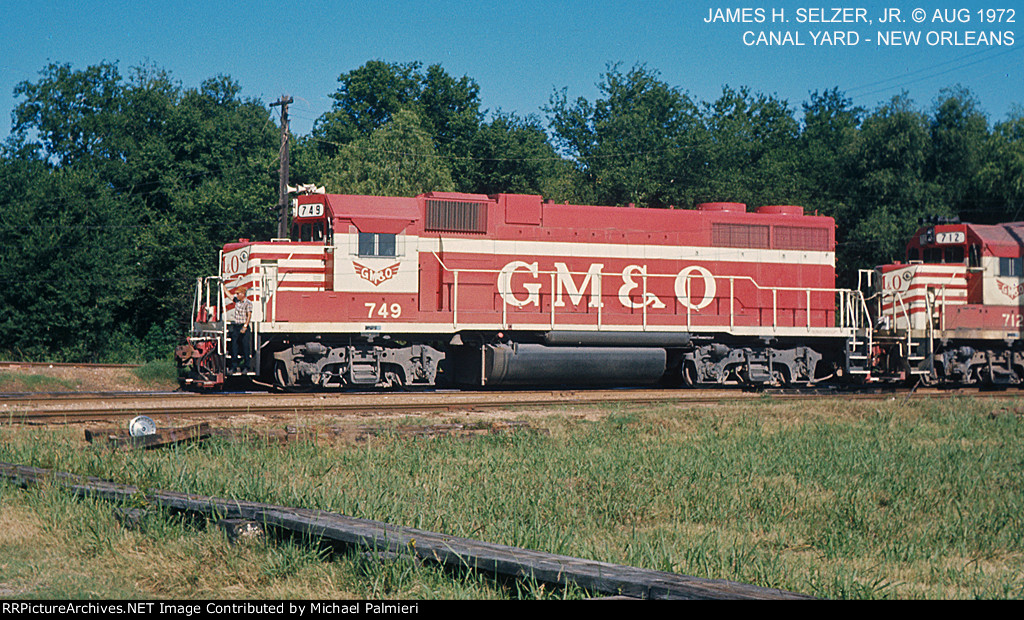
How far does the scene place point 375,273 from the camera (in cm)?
1617

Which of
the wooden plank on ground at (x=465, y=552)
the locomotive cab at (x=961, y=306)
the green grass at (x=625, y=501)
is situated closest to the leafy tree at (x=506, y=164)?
the locomotive cab at (x=961, y=306)

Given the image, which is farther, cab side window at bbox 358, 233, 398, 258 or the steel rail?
cab side window at bbox 358, 233, 398, 258

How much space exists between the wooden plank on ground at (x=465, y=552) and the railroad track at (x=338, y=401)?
596 cm

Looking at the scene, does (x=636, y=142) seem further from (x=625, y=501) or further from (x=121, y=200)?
(x=625, y=501)

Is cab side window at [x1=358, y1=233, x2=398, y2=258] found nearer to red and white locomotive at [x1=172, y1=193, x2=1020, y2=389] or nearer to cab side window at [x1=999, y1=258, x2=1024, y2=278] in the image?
red and white locomotive at [x1=172, y1=193, x2=1020, y2=389]

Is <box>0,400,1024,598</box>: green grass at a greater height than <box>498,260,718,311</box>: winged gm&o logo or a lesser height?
lesser

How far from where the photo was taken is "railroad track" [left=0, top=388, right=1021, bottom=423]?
12680mm

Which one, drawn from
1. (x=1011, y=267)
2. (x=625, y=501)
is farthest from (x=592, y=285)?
(x=1011, y=267)

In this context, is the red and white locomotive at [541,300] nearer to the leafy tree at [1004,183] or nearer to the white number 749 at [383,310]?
the white number 749 at [383,310]

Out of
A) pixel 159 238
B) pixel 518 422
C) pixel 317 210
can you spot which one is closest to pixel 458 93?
pixel 159 238

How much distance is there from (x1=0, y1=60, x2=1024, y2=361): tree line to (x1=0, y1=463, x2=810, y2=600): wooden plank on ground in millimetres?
20422

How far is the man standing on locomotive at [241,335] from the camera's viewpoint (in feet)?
49.9

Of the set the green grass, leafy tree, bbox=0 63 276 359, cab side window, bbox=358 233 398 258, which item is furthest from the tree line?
the green grass
